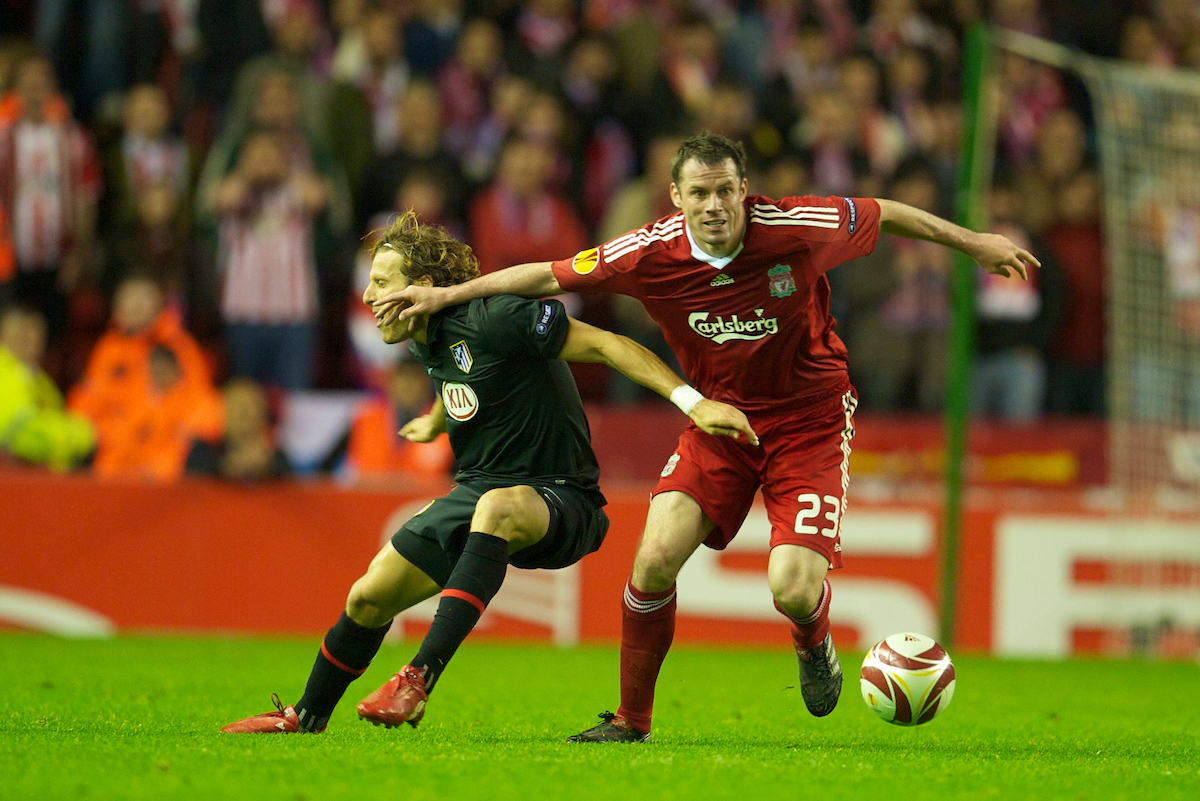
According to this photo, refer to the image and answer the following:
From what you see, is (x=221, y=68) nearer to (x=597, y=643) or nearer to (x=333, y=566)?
(x=333, y=566)

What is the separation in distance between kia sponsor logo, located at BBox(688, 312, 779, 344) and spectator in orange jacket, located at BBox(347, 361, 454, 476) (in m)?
5.73

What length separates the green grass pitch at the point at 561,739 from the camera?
14.8 feet

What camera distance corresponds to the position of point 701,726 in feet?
21.0

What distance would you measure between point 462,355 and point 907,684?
2091mm

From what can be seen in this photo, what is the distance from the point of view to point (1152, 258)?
11836mm

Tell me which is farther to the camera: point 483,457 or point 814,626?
point 814,626

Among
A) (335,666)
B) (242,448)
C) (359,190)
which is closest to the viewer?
(335,666)

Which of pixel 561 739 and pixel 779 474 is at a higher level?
pixel 779 474

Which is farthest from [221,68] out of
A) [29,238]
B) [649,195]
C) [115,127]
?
[649,195]

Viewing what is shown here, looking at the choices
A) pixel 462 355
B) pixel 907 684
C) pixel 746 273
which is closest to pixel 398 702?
pixel 462 355

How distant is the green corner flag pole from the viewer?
10.5 metres

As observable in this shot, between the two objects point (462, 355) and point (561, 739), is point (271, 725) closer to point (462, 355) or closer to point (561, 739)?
point (561, 739)

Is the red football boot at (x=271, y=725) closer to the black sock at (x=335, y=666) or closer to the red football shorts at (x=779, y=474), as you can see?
the black sock at (x=335, y=666)

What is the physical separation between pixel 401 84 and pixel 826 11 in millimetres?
4805
